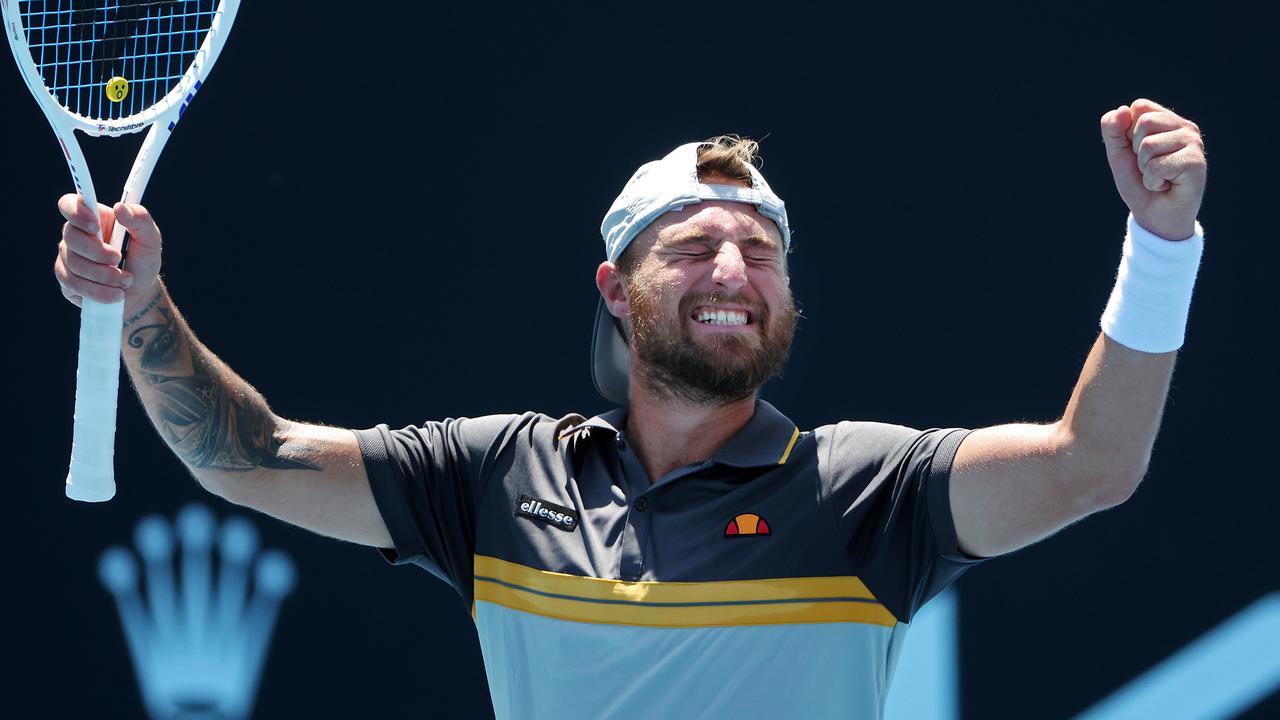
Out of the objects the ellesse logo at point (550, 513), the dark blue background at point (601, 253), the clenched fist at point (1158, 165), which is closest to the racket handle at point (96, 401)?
the ellesse logo at point (550, 513)

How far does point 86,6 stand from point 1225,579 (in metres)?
2.77

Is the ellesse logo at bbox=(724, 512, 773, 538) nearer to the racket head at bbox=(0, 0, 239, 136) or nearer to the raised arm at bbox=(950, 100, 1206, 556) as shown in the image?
the raised arm at bbox=(950, 100, 1206, 556)

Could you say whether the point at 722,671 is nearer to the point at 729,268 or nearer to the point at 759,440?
the point at 759,440

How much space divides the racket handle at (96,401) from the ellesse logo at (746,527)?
0.90 metres

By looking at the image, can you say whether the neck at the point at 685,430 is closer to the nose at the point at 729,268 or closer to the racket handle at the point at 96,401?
the nose at the point at 729,268

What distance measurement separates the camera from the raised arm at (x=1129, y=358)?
1829 mm

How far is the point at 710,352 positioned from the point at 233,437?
30.7 inches

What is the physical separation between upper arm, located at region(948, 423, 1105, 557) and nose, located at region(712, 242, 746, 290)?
0.47 meters

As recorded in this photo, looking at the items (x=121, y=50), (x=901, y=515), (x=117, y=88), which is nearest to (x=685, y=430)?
(x=901, y=515)

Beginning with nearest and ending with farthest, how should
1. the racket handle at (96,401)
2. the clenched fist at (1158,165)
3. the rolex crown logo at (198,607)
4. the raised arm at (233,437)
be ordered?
1. the clenched fist at (1158,165)
2. the racket handle at (96,401)
3. the raised arm at (233,437)
4. the rolex crown logo at (198,607)

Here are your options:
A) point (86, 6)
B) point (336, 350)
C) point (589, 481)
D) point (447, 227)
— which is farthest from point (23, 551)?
point (589, 481)

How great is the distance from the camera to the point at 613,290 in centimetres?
262

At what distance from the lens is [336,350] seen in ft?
13.0

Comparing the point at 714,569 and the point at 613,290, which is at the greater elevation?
the point at 613,290
